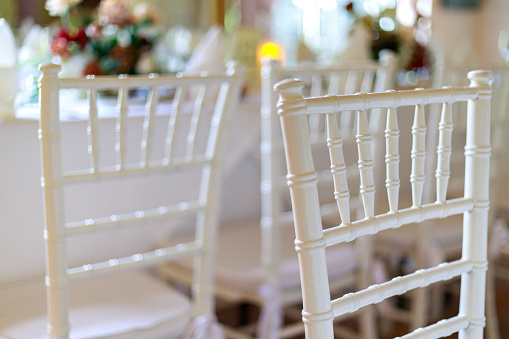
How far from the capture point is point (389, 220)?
83 cm

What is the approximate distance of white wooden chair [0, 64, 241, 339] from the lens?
108 centimetres

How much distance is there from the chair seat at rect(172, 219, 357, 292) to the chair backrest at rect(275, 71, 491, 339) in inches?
27.6

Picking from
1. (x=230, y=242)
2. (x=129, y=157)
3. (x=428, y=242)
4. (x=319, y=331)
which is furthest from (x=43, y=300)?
(x=428, y=242)

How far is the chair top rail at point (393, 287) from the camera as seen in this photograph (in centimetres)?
77

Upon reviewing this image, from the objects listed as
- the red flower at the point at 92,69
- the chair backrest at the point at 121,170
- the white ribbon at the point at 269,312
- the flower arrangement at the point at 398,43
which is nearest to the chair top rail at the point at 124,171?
the chair backrest at the point at 121,170

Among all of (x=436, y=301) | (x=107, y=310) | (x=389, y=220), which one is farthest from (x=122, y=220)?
(x=436, y=301)

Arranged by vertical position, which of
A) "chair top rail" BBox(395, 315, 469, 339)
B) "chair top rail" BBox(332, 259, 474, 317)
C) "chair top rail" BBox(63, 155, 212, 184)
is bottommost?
"chair top rail" BBox(395, 315, 469, 339)

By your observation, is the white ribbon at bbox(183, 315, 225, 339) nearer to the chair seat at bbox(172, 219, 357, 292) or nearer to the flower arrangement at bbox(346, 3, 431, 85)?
the chair seat at bbox(172, 219, 357, 292)

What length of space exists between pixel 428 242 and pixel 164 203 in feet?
2.45

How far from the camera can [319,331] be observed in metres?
0.73

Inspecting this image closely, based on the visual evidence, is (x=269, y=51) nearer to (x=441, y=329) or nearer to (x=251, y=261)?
(x=251, y=261)

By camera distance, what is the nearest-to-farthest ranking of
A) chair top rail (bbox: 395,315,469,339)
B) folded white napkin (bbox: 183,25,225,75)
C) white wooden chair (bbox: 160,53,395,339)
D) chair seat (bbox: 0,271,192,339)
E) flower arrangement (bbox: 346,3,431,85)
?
chair top rail (bbox: 395,315,469,339) → chair seat (bbox: 0,271,192,339) → white wooden chair (bbox: 160,53,395,339) → folded white napkin (bbox: 183,25,225,75) → flower arrangement (bbox: 346,3,431,85)

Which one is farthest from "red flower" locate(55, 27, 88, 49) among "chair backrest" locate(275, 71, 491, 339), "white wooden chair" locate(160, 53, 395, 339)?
"chair backrest" locate(275, 71, 491, 339)

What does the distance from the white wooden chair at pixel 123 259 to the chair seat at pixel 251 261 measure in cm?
21
